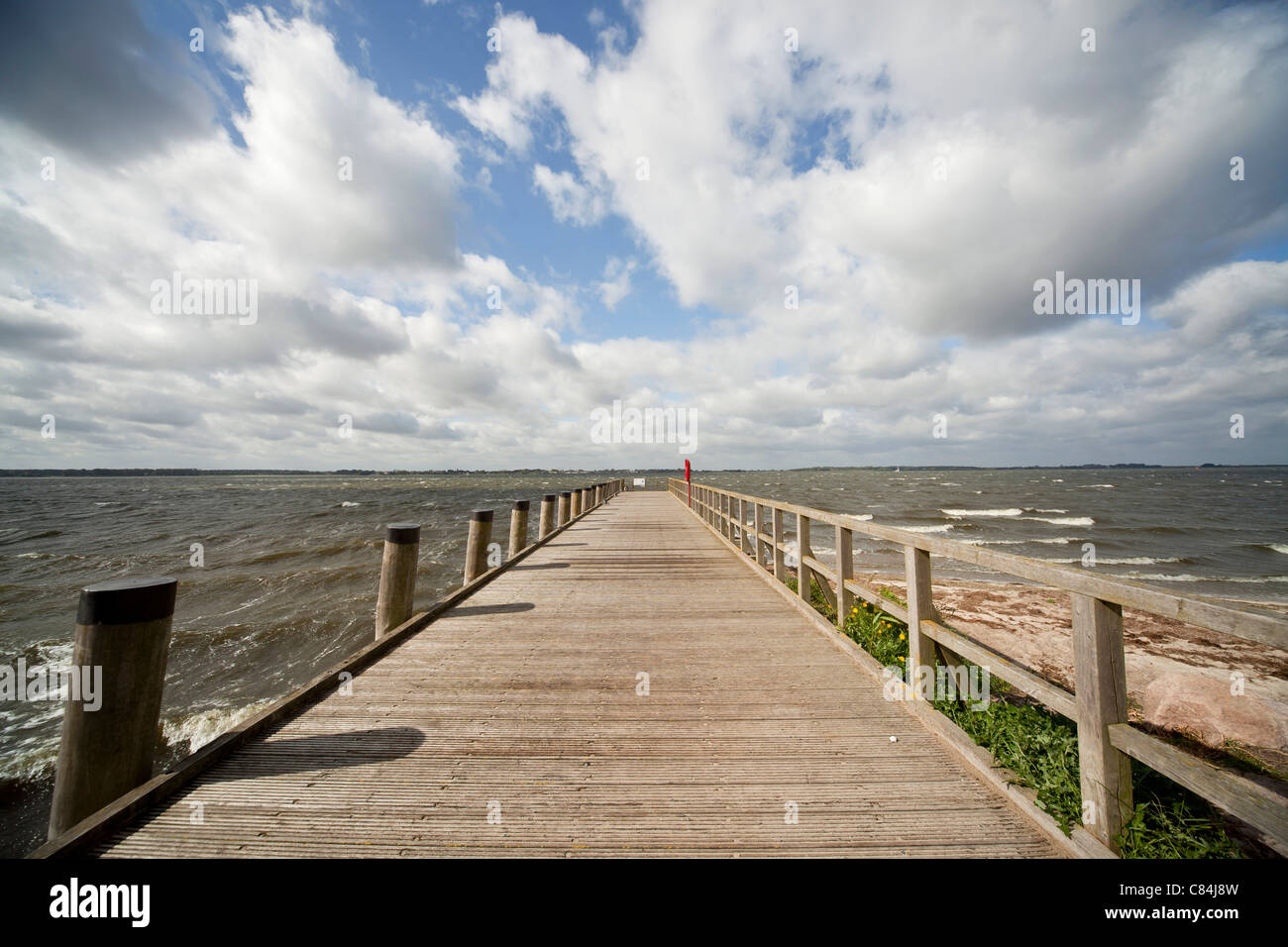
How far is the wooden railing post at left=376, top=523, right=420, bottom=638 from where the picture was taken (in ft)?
16.2

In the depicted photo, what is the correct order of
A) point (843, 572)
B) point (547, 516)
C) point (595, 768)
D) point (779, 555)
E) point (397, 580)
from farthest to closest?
point (547, 516) < point (779, 555) < point (397, 580) < point (843, 572) < point (595, 768)

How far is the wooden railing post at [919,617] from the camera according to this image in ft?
10.7

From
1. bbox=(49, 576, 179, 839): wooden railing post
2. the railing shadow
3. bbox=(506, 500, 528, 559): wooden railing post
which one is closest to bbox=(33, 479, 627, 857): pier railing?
bbox=(49, 576, 179, 839): wooden railing post

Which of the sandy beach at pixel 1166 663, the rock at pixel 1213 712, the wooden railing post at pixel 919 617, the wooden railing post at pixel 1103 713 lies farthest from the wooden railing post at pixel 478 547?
the rock at pixel 1213 712

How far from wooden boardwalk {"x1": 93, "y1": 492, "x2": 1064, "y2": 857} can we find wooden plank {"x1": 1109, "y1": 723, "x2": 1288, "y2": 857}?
24.9 inches

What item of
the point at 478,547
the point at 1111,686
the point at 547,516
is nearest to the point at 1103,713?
the point at 1111,686

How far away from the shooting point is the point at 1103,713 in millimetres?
2016

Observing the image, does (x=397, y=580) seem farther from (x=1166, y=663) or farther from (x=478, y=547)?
(x=1166, y=663)

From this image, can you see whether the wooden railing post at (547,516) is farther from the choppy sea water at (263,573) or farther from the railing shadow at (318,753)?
the railing shadow at (318,753)

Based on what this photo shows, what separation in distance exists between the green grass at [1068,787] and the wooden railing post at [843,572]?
38 cm

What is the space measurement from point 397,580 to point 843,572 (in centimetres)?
428
